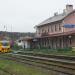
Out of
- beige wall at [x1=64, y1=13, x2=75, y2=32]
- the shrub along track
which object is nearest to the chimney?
beige wall at [x1=64, y1=13, x2=75, y2=32]

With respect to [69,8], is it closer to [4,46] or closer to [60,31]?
[60,31]

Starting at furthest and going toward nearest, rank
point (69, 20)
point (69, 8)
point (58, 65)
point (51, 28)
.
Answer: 1. point (51, 28)
2. point (69, 8)
3. point (69, 20)
4. point (58, 65)

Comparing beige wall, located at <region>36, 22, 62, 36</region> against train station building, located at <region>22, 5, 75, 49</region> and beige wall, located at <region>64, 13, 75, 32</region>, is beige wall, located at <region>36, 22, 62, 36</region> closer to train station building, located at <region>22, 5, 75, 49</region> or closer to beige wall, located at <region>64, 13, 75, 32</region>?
train station building, located at <region>22, 5, 75, 49</region>

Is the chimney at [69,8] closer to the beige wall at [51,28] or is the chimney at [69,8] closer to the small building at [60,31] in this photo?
the small building at [60,31]

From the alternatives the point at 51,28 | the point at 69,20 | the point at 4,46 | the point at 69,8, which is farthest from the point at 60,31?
the point at 4,46

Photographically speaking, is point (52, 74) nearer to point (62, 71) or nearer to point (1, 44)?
point (62, 71)

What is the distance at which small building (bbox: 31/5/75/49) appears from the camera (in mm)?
55094

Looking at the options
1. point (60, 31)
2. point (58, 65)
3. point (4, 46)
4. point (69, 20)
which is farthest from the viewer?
point (60, 31)

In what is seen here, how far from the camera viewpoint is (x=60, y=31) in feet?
206

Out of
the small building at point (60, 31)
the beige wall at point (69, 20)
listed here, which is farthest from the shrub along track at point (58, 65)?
the beige wall at point (69, 20)

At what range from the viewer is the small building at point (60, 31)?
181 ft

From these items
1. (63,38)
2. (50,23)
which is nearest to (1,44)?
(63,38)

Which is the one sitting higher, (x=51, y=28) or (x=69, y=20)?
(x=69, y=20)

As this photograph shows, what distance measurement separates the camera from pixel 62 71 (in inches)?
699
